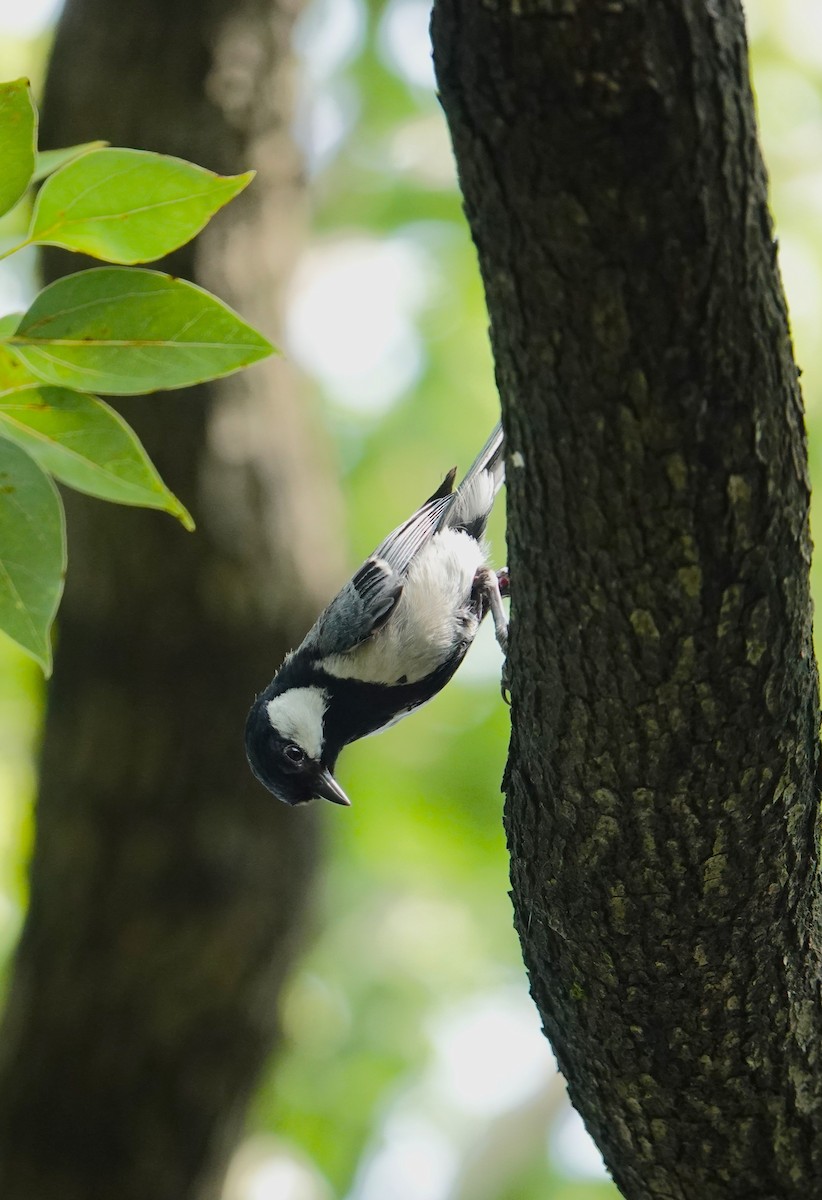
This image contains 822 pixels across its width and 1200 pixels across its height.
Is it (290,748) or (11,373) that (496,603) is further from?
(11,373)

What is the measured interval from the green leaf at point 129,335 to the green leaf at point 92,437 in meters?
0.05

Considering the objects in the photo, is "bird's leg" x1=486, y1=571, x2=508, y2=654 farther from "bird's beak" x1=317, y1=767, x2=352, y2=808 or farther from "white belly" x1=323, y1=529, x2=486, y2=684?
"bird's beak" x1=317, y1=767, x2=352, y2=808

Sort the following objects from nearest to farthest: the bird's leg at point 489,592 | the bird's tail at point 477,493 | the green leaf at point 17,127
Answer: the green leaf at point 17,127 < the bird's leg at point 489,592 < the bird's tail at point 477,493

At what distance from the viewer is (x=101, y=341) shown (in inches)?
65.0

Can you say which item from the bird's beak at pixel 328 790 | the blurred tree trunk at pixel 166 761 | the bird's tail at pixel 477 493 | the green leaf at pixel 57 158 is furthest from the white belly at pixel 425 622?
the green leaf at pixel 57 158

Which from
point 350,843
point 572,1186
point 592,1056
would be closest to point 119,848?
point 592,1056

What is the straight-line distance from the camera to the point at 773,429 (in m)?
1.78

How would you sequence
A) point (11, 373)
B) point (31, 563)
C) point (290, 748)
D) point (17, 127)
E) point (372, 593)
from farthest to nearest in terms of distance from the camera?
point (372, 593) < point (290, 748) < point (11, 373) < point (31, 563) < point (17, 127)

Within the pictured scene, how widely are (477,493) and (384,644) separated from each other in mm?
732

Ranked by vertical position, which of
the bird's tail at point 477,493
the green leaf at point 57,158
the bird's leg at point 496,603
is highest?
the bird's tail at point 477,493

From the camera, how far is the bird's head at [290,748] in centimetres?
413

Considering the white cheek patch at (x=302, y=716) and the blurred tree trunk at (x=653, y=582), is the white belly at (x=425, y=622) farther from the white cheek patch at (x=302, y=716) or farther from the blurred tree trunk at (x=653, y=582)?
the blurred tree trunk at (x=653, y=582)

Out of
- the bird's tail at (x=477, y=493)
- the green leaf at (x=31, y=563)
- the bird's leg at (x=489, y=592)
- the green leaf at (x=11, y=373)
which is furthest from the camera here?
the bird's tail at (x=477, y=493)

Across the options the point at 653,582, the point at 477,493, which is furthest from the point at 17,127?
the point at 477,493
